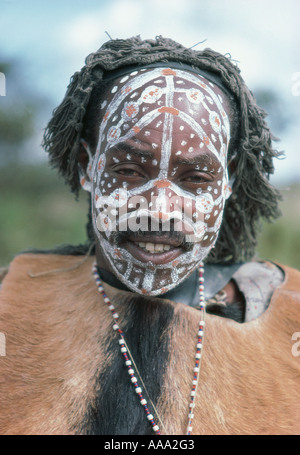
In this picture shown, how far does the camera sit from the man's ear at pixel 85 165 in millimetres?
2568

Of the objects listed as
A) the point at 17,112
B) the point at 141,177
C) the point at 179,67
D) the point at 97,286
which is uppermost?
the point at 17,112

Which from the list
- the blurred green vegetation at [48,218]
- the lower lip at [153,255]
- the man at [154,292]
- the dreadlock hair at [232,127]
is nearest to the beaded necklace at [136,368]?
the man at [154,292]

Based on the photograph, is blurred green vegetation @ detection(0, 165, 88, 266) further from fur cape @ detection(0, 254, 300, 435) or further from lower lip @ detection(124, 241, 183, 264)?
lower lip @ detection(124, 241, 183, 264)

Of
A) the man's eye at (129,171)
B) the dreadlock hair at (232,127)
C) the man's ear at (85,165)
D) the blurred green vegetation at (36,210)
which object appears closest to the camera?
the man's eye at (129,171)

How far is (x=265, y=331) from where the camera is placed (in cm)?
243

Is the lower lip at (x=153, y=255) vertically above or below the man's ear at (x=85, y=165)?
below

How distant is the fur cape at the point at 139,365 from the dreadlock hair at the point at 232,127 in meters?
0.44

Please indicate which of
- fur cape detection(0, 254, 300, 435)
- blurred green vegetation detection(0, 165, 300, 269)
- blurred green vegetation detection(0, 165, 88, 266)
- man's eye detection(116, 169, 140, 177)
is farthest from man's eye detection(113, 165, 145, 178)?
blurred green vegetation detection(0, 165, 88, 266)

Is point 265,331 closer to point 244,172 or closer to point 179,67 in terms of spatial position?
point 244,172

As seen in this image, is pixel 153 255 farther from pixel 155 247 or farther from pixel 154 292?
pixel 154 292

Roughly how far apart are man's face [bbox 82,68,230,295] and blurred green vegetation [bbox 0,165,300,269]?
14.3 feet

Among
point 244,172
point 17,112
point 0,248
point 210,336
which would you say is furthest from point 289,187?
point 17,112

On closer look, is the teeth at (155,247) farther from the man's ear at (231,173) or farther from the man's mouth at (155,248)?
the man's ear at (231,173)

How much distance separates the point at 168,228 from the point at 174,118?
45cm
